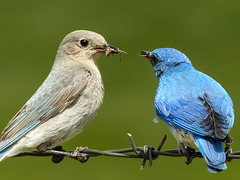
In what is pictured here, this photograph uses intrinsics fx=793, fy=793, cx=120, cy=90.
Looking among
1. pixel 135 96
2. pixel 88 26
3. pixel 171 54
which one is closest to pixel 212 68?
pixel 135 96

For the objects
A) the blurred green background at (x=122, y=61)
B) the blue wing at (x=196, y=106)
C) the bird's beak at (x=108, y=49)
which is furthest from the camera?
the blurred green background at (x=122, y=61)

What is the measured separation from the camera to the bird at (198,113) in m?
7.36

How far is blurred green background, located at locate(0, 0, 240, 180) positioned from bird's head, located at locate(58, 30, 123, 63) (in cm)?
283

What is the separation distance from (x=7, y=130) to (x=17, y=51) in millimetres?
6499

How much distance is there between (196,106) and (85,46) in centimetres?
182

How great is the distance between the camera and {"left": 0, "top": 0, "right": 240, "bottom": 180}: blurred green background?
11711mm

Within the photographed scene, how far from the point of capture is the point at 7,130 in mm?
8266

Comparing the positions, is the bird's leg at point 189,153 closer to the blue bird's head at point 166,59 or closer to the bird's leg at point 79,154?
the bird's leg at point 79,154

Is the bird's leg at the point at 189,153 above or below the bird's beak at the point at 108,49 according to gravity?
below

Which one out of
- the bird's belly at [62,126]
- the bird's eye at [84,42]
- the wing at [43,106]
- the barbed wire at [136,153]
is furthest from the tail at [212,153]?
the bird's eye at [84,42]

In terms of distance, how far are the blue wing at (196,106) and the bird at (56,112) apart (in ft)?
2.48

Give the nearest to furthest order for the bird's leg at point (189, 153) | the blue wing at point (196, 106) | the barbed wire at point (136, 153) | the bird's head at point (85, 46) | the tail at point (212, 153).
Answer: the tail at point (212, 153) → the barbed wire at point (136, 153) → the blue wing at point (196, 106) → the bird's leg at point (189, 153) → the bird's head at point (85, 46)

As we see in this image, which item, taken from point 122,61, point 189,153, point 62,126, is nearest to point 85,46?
point 62,126

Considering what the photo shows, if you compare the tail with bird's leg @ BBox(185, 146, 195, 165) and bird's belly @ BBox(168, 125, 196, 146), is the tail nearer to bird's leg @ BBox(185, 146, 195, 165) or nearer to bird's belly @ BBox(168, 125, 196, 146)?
bird's belly @ BBox(168, 125, 196, 146)
